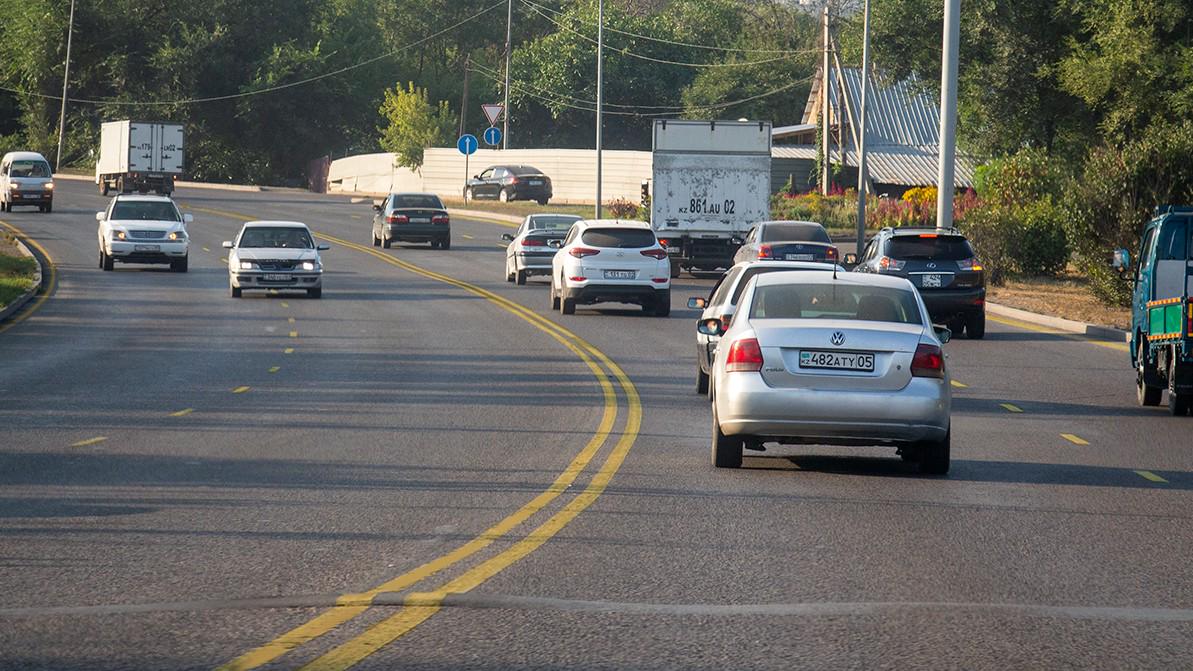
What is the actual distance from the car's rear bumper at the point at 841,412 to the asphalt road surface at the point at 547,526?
14.6 inches

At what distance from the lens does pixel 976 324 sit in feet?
89.1

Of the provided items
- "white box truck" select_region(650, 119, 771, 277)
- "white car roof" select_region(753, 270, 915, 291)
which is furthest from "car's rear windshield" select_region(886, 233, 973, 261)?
"white car roof" select_region(753, 270, 915, 291)

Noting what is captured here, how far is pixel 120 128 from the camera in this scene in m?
67.6

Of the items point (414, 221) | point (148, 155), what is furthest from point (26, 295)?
point (148, 155)

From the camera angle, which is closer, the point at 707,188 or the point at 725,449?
the point at 725,449

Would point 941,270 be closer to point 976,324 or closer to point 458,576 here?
point 976,324

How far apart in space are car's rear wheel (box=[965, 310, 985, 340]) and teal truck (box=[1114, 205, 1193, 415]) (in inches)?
254

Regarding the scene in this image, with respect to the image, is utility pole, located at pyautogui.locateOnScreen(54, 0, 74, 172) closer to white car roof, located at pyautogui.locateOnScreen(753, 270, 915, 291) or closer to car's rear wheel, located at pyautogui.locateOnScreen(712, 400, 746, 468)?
white car roof, located at pyautogui.locateOnScreen(753, 270, 915, 291)

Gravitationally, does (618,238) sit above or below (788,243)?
below

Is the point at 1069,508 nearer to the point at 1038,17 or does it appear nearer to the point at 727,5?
the point at 1038,17

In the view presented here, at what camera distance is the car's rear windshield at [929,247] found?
88.7ft

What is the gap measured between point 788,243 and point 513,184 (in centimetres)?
3925

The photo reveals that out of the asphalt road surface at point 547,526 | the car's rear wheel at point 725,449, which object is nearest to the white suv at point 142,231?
the asphalt road surface at point 547,526

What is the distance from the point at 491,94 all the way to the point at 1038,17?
7238cm
